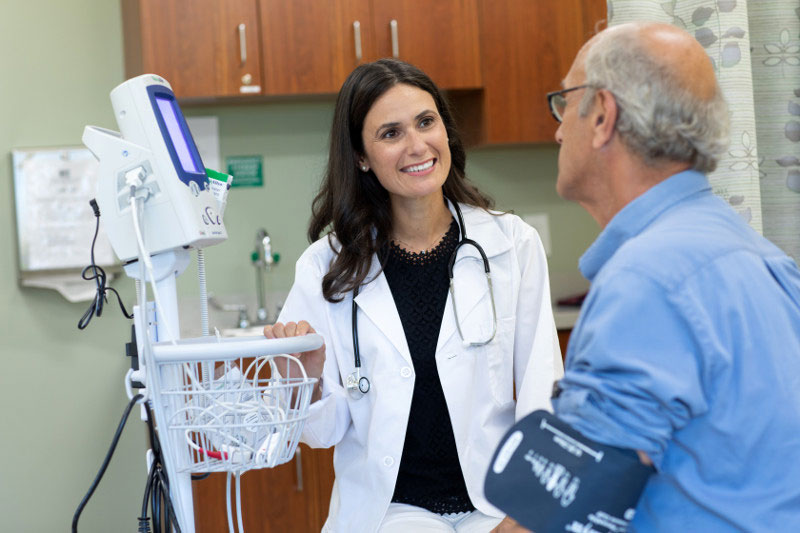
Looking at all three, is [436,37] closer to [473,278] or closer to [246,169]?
[246,169]

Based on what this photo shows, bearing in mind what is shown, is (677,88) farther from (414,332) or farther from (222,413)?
(414,332)

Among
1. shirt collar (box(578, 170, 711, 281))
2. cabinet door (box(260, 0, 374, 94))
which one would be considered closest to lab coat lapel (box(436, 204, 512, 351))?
shirt collar (box(578, 170, 711, 281))

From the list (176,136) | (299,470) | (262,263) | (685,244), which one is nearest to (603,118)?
(685,244)

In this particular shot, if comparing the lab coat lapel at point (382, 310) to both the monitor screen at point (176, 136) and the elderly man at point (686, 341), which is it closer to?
the monitor screen at point (176, 136)

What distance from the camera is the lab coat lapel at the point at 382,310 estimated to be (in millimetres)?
1696

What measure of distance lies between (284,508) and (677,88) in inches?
88.5

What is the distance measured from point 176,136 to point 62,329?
2176 mm

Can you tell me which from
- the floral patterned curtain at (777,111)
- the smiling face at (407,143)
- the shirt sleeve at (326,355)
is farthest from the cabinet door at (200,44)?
the floral patterned curtain at (777,111)

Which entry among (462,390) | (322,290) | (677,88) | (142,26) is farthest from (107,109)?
(677,88)

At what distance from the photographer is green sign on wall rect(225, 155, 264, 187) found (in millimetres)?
3336

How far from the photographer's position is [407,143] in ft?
5.92

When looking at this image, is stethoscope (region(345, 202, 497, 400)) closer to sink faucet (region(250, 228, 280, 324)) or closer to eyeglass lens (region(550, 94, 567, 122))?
eyeglass lens (region(550, 94, 567, 122))

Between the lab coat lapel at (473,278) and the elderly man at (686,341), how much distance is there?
71 cm

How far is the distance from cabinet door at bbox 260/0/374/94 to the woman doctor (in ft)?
3.99
